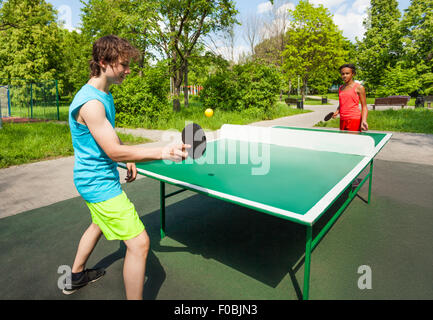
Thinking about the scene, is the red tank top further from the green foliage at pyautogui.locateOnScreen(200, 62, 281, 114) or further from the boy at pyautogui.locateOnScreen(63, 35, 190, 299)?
the green foliage at pyautogui.locateOnScreen(200, 62, 281, 114)

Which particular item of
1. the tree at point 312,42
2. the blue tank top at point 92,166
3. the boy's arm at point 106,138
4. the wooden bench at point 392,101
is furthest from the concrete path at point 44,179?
the tree at point 312,42

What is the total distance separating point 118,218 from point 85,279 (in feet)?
3.47

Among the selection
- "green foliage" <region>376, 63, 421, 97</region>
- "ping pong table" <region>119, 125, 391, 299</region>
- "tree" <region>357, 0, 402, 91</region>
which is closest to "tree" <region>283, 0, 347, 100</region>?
"green foliage" <region>376, 63, 421, 97</region>

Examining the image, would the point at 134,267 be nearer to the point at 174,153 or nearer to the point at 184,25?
the point at 174,153

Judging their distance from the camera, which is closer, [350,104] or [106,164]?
[106,164]

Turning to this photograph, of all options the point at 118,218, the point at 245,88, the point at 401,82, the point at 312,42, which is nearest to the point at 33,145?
the point at 118,218

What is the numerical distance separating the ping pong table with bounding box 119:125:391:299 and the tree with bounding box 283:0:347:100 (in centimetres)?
2723

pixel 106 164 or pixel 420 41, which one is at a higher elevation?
pixel 420 41

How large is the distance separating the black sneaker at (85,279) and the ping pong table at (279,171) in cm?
90

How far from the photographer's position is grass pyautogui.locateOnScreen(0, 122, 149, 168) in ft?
23.5

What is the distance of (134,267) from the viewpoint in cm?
203
